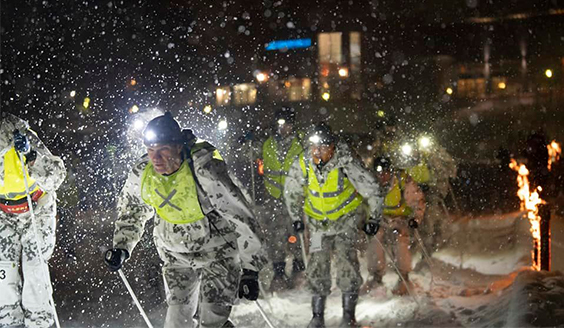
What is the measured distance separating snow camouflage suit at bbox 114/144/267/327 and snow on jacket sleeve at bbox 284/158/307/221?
205 centimetres

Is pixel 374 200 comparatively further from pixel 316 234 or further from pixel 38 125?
pixel 38 125

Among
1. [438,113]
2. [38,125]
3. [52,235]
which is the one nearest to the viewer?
[52,235]

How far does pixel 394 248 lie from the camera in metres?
8.02

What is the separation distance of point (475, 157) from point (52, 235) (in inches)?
1294

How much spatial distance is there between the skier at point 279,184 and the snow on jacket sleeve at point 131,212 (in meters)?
3.80

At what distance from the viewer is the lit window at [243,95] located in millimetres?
44031

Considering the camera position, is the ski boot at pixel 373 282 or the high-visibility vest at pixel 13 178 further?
the ski boot at pixel 373 282

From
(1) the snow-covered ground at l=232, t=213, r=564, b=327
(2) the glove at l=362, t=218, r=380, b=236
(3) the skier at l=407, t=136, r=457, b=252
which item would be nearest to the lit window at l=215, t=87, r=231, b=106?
(1) the snow-covered ground at l=232, t=213, r=564, b=327

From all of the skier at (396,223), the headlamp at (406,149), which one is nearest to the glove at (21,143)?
the skier at (396,223)

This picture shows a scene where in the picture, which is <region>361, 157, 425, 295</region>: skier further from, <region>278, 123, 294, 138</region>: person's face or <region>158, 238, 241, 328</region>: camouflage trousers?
<region>158, 238, 241, 328</region>: camouflage trousers

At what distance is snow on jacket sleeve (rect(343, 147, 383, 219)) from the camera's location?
18.5 feet

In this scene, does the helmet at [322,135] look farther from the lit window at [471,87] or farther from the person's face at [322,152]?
the lit window at [471,87]

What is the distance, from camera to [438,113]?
50750 mm

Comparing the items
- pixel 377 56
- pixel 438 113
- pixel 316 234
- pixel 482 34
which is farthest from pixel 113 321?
pixel 482 34
